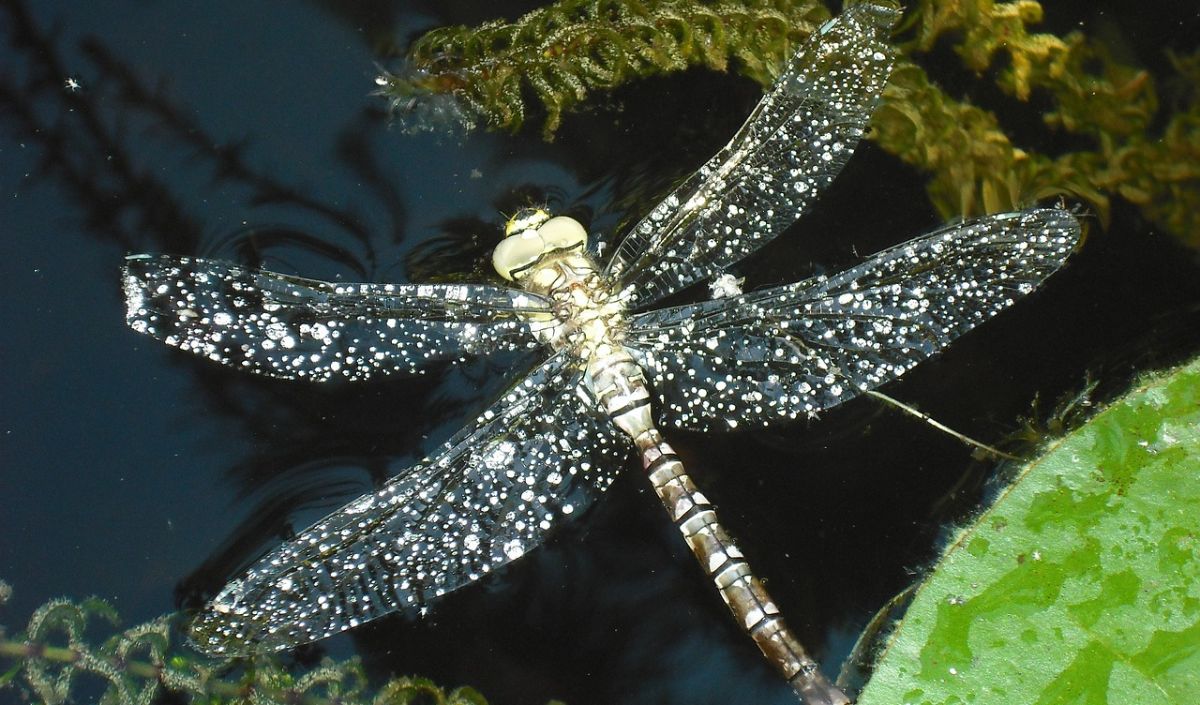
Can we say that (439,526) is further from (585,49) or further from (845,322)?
(585,49)

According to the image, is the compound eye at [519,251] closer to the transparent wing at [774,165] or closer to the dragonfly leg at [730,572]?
the transparent wing at [774,165]

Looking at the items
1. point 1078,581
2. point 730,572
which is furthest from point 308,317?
point 1078,581

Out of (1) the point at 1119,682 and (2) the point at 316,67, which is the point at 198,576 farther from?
(1) the point at 1119,682

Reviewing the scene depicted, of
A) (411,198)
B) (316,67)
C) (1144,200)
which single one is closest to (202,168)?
(316,67)

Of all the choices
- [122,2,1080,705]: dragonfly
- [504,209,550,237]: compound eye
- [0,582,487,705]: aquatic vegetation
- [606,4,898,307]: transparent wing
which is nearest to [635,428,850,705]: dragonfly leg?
[122,2,1080,705]: dragonfly

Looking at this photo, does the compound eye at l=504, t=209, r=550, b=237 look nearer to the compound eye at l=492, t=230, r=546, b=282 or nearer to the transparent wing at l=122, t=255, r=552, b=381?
the compound eye at l=492, t=230, r=546, b=282

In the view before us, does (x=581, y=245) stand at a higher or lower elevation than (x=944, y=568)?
higher

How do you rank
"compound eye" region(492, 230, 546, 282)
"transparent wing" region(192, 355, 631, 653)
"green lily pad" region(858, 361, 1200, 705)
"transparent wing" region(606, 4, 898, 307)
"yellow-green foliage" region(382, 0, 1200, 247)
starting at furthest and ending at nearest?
"yellow-green foliage" region(382, 0, 1200, 247) < "compound eye" region(492, 230, 546, 282) < "transparent wing" region(606, 4, 898, 307) < "transparent wing" region(192, 355, 631, 653) < "green lily pad" region(858, 361, 1200, 705)
